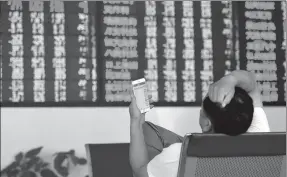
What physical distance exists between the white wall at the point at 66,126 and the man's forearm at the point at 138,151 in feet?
4.63

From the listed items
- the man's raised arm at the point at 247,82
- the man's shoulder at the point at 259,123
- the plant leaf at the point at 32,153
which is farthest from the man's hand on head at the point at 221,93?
the plant leaf at the point at 32,153

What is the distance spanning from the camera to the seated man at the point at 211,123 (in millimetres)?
645

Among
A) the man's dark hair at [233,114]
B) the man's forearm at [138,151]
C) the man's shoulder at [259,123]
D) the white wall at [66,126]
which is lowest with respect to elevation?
the white wall at [66,126]

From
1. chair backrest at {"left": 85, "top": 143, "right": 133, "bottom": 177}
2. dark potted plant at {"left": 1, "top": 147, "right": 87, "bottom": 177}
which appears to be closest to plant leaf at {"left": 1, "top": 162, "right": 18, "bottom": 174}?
dark potted plant at {"left": 1, "top": 147, "right": 87, "bottom": 177}

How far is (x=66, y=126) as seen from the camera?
7.93ft

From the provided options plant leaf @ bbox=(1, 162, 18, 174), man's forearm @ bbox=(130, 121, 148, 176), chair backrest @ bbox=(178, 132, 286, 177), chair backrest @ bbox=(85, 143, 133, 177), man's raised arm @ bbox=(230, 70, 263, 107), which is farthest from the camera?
plant leaf @ bbox=(1, 162, 18, 174)

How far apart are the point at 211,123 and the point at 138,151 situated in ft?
1.16

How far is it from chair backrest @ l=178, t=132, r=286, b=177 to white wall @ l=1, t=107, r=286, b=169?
1.83 m

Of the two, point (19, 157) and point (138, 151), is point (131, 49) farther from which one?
point (138, 151)

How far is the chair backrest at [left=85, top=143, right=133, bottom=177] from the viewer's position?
137cm

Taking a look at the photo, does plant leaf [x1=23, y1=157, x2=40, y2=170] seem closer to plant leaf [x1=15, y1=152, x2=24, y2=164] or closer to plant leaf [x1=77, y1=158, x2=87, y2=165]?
plant leaf [x1=15, y1=152, x2=24, y2=164]

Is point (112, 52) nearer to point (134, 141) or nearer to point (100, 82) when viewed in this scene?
point (100, 82)

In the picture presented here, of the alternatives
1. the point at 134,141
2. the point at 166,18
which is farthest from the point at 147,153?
the point at 166,18

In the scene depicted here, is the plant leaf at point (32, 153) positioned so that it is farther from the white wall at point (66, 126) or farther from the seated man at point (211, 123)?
the seated man at point (211, 123)
